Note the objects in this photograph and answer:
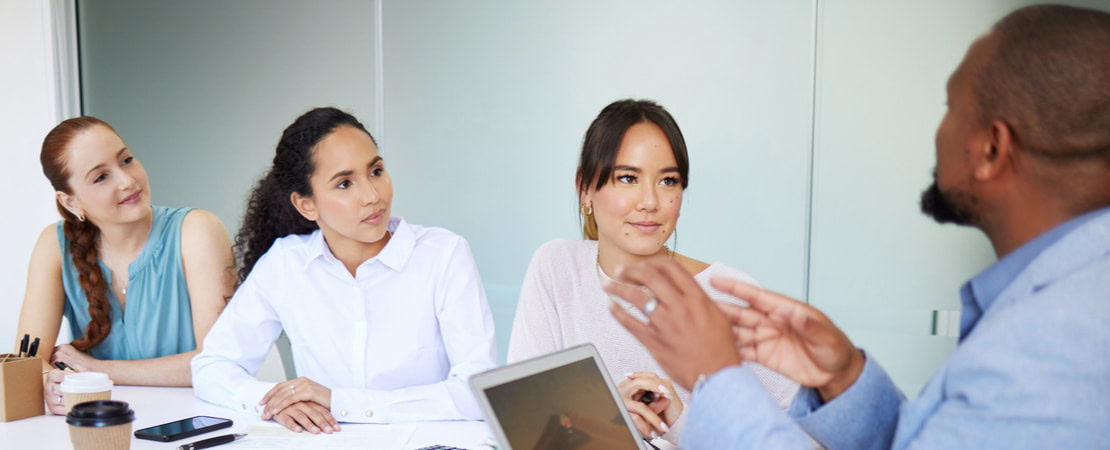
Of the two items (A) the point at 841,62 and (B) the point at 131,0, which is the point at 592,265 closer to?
(A) the point at 841,62

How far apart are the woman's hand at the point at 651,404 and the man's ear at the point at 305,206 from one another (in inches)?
41.4

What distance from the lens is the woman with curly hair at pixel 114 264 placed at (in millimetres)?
2449

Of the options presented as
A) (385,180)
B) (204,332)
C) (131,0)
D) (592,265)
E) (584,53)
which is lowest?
(204,332)

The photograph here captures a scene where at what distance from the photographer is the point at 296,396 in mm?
1816

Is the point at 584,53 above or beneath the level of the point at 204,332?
above

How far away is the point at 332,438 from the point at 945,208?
51.2 inches

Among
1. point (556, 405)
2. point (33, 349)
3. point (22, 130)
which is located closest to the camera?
point (556, 405)

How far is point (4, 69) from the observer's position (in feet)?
12.5

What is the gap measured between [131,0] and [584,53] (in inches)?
93.6

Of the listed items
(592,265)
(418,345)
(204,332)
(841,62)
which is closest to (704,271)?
(592,265)

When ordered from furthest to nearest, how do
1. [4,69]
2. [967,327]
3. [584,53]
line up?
1. [4,69]
2. [584,53]
3. [967,327]

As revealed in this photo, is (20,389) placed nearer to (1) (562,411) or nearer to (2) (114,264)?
(2) (114,264)

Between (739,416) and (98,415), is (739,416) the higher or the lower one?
the higher one

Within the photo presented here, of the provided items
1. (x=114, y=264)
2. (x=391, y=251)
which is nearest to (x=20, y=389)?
(x=114, y=264)
